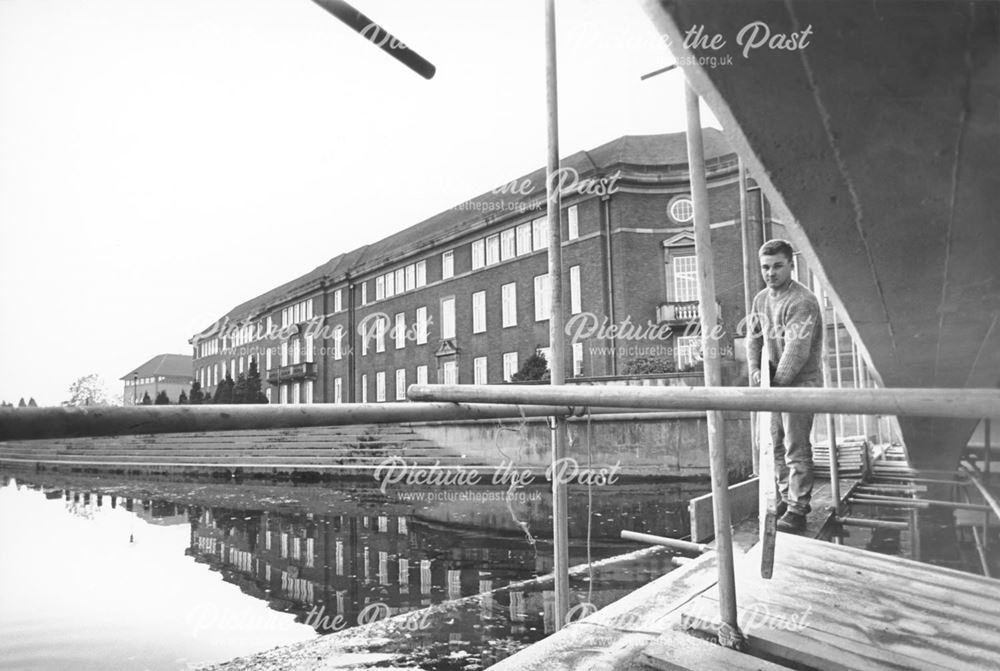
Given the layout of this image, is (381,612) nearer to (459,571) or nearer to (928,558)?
(459,571)

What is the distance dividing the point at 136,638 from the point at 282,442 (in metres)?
18.9

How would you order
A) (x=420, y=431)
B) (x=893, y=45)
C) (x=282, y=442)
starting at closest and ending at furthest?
(x=893, y=45)
(x=420, y=431)
(x=282, y=442)

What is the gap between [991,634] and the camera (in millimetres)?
1938

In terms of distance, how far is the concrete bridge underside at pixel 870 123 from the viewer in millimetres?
1001

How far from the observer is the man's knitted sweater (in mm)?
3916

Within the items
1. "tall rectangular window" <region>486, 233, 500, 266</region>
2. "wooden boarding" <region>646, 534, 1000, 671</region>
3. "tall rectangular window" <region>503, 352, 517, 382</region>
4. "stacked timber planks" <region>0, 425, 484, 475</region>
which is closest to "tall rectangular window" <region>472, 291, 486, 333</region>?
"tall rectangular window" <region>486, 233, 500, 266</region>

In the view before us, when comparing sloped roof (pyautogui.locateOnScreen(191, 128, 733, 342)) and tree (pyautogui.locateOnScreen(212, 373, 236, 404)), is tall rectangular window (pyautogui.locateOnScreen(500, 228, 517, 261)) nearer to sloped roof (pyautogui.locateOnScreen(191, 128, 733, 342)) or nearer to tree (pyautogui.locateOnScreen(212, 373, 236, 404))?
sloped roof (pyautogui.locateOnScreen(191, 128, 733, 342))

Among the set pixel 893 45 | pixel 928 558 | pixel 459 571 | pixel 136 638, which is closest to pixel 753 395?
pixel 893 45

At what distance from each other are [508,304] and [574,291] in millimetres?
4184

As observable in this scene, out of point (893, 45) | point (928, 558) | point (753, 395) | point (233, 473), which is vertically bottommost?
point (233, 473)

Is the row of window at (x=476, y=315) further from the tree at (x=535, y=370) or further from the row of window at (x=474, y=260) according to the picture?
the tree at (x=535, y=370)

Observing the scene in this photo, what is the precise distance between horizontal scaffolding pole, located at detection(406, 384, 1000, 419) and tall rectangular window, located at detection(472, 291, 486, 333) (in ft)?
87.1

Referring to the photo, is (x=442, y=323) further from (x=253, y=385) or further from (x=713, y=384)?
(x=713, y=384)

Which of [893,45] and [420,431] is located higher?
[893,45]
